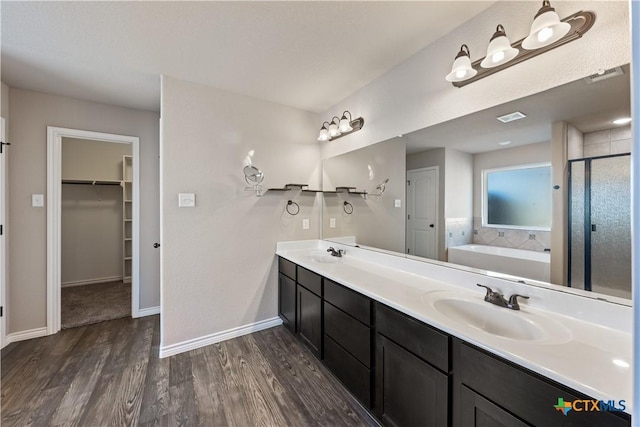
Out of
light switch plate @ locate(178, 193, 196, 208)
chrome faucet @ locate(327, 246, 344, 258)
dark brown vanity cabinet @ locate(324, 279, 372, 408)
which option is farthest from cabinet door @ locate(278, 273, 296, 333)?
light switch plate @ locate(178, 193, 196, 208)

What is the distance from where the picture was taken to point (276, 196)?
2.87m

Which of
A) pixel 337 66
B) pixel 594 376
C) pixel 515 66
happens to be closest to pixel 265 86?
pixel 337 66

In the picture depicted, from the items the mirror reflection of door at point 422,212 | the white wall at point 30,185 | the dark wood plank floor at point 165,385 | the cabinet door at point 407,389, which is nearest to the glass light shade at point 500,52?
the mirror reflection of door at point 422,212

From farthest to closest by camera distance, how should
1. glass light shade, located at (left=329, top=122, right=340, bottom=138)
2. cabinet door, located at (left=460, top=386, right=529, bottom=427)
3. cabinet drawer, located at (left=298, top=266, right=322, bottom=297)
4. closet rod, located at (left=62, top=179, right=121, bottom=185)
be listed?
1. closet rod, located at (left=62, top=179, right=121, bottom=185)
2. glass light shade, located at (left=329, top=122, right=340, bottom=138)
3. cabinet drawer, located at (left=298, top=266, right=322, bottom=297)
4. cabinet door, located at (left=460, top=386, right=529, bottom=427)

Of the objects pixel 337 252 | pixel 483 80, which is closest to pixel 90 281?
pixel 337 252

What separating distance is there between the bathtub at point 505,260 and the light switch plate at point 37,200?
3769 mm

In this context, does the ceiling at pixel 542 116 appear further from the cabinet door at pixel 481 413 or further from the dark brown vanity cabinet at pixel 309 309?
the dark brown vanity cabinet at pixel 309 309

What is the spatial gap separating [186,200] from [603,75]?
2804mm

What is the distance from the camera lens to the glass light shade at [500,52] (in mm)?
1306

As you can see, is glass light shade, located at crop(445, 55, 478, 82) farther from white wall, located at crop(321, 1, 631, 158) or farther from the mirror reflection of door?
the mirror reflection of door

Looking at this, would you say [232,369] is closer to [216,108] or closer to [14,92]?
[216,108]

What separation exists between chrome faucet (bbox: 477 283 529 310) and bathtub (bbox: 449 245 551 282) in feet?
0.49

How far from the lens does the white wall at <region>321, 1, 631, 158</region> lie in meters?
1.12

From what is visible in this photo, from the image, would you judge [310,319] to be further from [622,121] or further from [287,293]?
[622,121]
